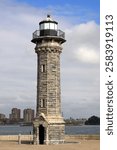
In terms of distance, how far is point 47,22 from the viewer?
2891cm

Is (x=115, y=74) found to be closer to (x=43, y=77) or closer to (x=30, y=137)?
(x=43, y=77)

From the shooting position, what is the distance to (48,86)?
28.0m

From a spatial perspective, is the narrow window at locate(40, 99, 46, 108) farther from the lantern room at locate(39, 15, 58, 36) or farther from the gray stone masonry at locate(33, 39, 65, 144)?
the lantern room at locate(39, 15, 58, 36)

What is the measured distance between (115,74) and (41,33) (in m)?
24.7

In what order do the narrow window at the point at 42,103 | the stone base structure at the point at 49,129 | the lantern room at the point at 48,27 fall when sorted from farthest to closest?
the lantern room at the point at 48,27, the narrow window at the point at 42,103, the stone base structure at the point at 49,129

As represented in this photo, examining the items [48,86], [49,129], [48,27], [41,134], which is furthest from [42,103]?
[48,27]

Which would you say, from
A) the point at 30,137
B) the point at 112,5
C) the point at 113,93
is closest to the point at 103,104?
the point at 113,93

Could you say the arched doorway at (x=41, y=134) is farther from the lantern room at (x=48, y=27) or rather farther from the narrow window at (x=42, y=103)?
the lantern room at (x=48, y=27)

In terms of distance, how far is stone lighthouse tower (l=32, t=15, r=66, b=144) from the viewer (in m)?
28.0

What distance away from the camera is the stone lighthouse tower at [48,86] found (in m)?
28.0

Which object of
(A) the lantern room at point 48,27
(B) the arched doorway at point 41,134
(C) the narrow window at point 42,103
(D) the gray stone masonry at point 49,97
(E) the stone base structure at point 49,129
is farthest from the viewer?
(A) the lantern room at point 48,27

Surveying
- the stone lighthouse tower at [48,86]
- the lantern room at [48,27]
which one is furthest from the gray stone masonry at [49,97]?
the lantern room at [48,27]

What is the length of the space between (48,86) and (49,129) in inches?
132

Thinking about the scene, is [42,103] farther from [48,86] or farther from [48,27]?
[48,27]
